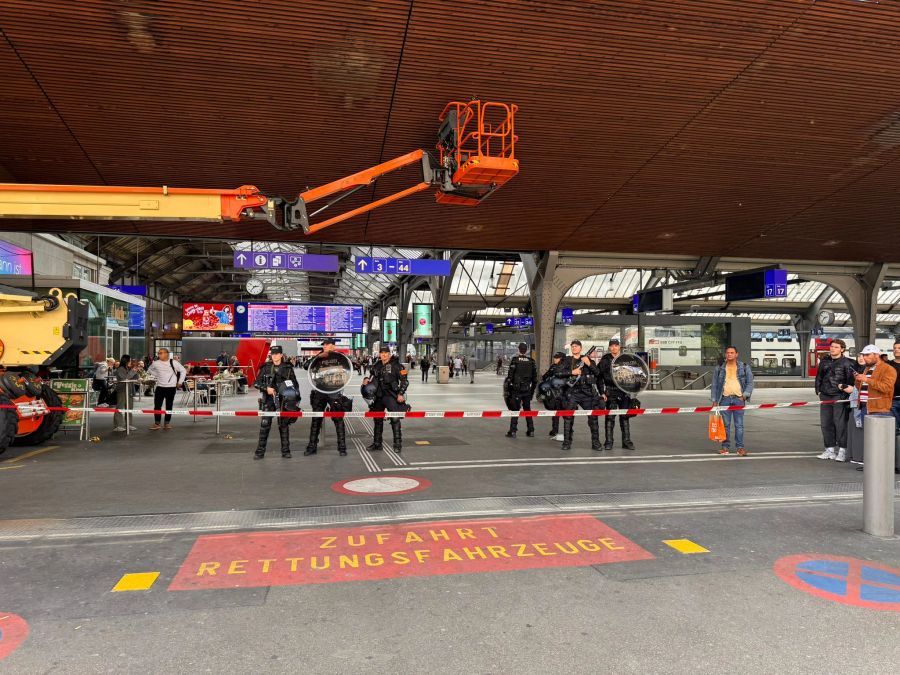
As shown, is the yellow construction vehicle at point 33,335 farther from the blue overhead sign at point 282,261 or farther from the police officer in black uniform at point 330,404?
the blue overhead sign at point 282,261

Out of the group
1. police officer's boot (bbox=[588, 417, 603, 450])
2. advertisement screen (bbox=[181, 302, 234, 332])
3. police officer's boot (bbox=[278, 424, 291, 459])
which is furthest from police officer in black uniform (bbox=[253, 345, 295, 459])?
advertisement screen (bbox=[181, 302, 234, 332])

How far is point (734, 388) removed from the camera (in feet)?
31.9

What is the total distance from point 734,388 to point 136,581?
919cm

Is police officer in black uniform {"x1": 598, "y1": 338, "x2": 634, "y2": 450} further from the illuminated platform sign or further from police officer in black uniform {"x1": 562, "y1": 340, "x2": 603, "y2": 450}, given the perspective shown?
the illuminated platform sign

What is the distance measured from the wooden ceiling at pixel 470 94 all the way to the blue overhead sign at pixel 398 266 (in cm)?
160

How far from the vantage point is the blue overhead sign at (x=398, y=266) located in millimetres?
16141

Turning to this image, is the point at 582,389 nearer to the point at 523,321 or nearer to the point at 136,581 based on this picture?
the point at 136,581

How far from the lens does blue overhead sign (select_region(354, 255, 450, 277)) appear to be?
16141mm

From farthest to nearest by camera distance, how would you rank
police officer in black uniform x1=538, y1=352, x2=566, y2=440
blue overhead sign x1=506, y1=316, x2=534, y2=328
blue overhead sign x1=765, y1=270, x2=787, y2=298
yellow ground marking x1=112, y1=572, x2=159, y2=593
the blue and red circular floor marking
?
blue overhead sign x1=506, y1=316, x2=534, y2=328
blue overhead sign x1=765, y1=270, x2=787, y2=298
police officer in black uniform x1=538, y1=352, x2=566, y2=440
yellow ground marking x1=112, y1=572, x2=159, y2=593
the blue and red circular floor marking

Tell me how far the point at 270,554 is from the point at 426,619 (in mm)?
1828

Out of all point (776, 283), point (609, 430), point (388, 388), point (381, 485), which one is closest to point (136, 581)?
point (381, 485)

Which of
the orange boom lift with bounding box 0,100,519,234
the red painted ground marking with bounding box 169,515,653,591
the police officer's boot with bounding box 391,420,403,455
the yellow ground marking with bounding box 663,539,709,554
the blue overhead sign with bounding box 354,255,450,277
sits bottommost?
the yellow ground marking with bounding box 663,539,709,554

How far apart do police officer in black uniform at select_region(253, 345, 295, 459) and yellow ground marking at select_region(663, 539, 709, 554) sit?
6462 mm

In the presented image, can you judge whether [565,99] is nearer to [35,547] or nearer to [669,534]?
[669,534]
